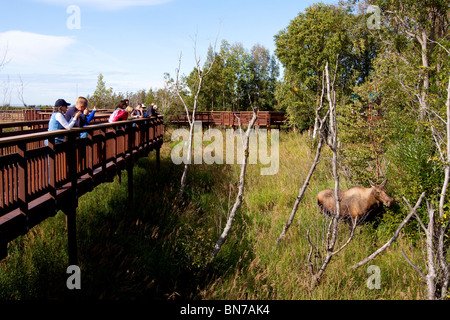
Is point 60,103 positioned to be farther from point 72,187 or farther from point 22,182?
point 22,182

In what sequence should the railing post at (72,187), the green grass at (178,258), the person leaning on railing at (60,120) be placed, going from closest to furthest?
the railing post at (72,187) → the person leaning on railing at (60,120) → the green grass at (178,258)

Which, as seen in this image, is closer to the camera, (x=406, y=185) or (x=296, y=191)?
(x=406, y=185)

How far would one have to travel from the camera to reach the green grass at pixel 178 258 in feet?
24.6

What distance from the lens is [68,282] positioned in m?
7.02


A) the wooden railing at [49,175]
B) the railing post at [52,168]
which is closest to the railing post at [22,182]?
the wooden railing at [49,175]

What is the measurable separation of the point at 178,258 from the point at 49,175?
173 inches

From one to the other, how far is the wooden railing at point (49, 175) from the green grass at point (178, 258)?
0.90 metres

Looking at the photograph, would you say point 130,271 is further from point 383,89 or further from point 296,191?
point 383,89

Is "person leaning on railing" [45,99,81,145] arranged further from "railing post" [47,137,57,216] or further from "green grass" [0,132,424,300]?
"green grass" [0,132,424,300]

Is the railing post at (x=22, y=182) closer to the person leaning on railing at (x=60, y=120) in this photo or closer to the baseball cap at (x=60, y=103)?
the person leaning on railing at (x=60, y=120)

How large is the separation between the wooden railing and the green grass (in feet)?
2.97

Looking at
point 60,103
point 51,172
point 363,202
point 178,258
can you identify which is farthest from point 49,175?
point 363,202

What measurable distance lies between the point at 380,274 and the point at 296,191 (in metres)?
6.19
